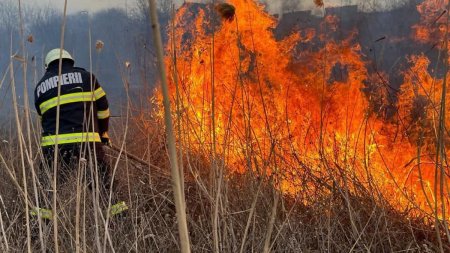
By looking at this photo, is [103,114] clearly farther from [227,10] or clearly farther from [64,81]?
[227,10]

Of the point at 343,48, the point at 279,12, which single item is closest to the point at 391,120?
the point at 343,48

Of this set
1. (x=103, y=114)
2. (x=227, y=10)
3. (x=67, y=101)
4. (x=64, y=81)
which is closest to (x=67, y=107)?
(x=67, y=101)

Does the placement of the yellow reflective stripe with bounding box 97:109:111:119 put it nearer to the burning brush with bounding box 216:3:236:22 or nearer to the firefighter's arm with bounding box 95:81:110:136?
the firefighter's arm with bounding box 95:81:110:136

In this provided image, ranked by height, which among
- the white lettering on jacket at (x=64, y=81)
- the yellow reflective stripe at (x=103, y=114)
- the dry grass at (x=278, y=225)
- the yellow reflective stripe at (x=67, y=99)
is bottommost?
the dry grass at (x=278, y=225)

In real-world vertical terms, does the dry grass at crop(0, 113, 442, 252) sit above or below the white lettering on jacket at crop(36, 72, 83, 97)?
below

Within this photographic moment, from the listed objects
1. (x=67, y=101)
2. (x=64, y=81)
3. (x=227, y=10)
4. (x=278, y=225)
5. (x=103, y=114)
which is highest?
(x=227, y=10)

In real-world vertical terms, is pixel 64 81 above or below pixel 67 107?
above

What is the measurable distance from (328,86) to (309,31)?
55.4 inches

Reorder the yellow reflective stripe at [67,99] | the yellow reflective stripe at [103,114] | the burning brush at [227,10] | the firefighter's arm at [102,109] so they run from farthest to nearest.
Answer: the yellow reflective stripe at [103,114], the firefighter's arm at [102,109], the yellow reflective stripe at [67,99], the burning brush at [227,10]

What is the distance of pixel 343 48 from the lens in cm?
678

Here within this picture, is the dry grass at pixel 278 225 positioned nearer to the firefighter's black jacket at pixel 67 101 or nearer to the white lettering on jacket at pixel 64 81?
the firefighter's black jacket at pixel 67 101

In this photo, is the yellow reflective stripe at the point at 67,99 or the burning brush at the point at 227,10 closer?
the burning brush at the point at 227,10

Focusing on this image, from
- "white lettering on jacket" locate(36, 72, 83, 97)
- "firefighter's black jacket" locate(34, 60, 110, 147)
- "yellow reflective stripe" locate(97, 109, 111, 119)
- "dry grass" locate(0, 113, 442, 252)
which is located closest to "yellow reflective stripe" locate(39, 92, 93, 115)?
"firefighter's black jacket" locate(34, 60, 110, 147)

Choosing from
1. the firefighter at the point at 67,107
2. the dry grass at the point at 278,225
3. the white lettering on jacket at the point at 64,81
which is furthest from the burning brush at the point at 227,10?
the white lettering on jacket at the point at 64,81
